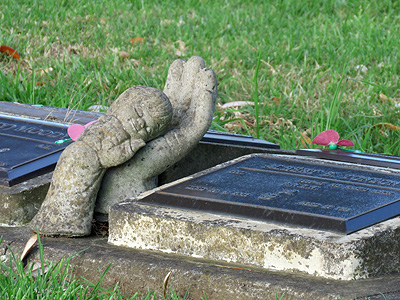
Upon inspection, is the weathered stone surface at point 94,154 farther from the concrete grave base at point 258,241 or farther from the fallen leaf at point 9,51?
the fallen leaf at point 9,51

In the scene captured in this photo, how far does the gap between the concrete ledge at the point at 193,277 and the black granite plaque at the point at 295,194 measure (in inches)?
7.4

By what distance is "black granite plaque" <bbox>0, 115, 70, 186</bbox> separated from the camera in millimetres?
2568

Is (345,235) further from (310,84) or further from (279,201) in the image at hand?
(310,84)

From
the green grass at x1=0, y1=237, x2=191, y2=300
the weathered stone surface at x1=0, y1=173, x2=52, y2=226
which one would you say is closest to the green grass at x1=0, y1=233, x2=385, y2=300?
the green grass at x1=0, y1=237, x2=191, y2=300

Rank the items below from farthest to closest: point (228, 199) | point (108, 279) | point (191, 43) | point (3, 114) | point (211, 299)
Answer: point (191, 43) < point (3, 114) < point (228, 199) < point (108, 279) < point (211, 299)

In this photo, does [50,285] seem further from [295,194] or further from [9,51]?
[9,51]

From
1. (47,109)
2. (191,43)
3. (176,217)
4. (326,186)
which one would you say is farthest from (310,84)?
(176,217)

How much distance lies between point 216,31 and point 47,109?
2636mm

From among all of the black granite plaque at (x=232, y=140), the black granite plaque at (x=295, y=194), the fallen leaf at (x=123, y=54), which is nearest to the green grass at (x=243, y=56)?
the fallen leaf at (x=123, y=54)

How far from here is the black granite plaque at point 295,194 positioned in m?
2.10

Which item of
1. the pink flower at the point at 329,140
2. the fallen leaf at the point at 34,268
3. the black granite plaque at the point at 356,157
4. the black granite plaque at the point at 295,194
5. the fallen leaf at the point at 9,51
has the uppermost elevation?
the fallen leaf at the point at 9,51

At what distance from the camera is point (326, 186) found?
239cm

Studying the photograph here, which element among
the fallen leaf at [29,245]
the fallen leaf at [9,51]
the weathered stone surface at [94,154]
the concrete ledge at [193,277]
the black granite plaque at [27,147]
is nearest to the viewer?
the concrete ledge at [193,277]

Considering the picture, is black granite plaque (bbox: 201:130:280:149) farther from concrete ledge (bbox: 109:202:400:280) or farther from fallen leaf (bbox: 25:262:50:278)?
fallen leaf (bbox: 25:262:50:278)
